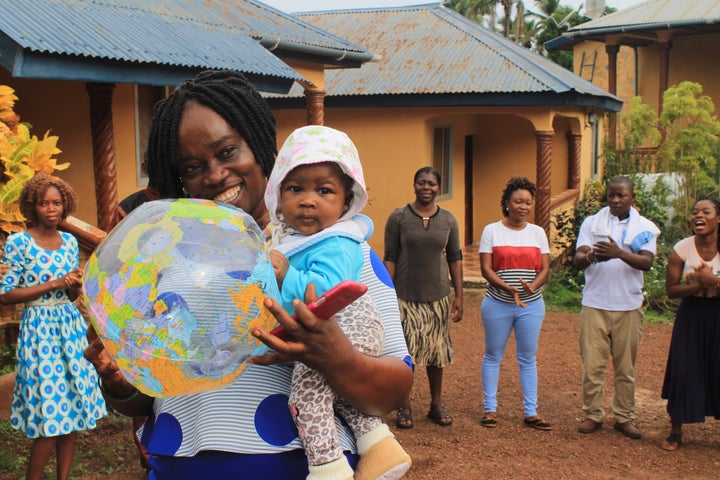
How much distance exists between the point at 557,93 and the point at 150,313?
11290 mm

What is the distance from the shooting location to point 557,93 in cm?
1193

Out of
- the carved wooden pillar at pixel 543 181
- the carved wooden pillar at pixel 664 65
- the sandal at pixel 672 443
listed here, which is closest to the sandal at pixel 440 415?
the sandal at pixel 672 443

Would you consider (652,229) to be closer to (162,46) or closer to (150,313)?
(162,46)

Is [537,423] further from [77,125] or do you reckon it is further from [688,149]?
[688,149]

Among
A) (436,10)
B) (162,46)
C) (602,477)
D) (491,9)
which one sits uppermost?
(491,9)

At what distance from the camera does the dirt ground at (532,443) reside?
17.5 ft

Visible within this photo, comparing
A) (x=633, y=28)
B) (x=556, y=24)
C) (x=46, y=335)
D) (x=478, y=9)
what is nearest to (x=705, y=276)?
(x=46, y=335)

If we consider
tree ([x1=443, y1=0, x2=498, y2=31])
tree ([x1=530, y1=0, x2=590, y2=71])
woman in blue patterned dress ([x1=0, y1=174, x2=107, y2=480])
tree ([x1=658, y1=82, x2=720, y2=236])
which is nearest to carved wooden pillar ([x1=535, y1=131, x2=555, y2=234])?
tree ([x1=658, y1=82, x2=720, y2=236])

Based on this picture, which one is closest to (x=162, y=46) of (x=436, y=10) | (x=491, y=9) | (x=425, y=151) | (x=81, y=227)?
(x=81, y=227)

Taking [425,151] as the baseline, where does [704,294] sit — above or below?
below

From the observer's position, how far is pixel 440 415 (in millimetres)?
6273

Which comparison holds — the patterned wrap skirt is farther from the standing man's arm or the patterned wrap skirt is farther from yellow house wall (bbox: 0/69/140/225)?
yellow house wall (bbox: 0/69/140/225)

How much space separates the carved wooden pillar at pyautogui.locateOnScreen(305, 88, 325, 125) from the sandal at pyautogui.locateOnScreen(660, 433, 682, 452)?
→ 239 inches

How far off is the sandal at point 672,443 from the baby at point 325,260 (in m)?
4.57
